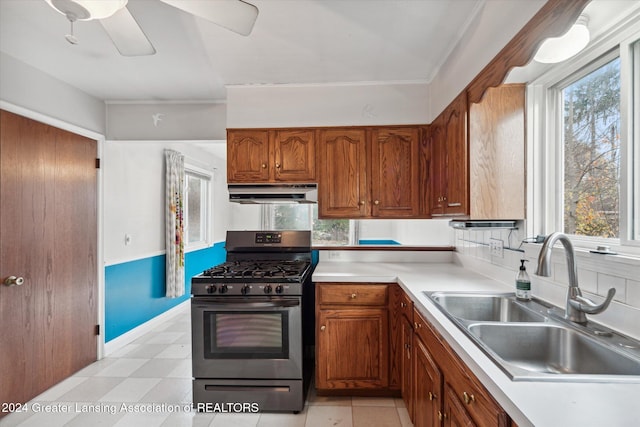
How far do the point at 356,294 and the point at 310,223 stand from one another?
9.95ft

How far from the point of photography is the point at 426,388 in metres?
1.55

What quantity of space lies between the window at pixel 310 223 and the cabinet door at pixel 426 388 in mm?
3034

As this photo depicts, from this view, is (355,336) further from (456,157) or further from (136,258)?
(136,258)

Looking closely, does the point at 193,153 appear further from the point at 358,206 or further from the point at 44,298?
the point at 358,206

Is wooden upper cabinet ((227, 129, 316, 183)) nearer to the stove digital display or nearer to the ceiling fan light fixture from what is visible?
the stove digital display

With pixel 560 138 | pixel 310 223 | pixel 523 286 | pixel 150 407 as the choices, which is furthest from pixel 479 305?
pixel 310 223

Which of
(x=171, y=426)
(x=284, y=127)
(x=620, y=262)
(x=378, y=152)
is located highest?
(x=284, y=127)

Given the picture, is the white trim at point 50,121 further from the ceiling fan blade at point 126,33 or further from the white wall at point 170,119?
the ceiling fan blade at point 126,33

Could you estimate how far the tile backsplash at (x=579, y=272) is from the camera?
3.82 feet

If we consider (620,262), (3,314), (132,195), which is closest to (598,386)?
(620,262)

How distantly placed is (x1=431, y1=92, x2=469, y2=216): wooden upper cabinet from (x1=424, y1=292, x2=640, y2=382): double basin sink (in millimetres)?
642

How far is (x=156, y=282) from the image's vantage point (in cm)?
382

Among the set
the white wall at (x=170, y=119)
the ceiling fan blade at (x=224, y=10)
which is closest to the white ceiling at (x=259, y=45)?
the white wall at (x=170, y=119)

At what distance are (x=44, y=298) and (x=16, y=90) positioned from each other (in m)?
1.49
